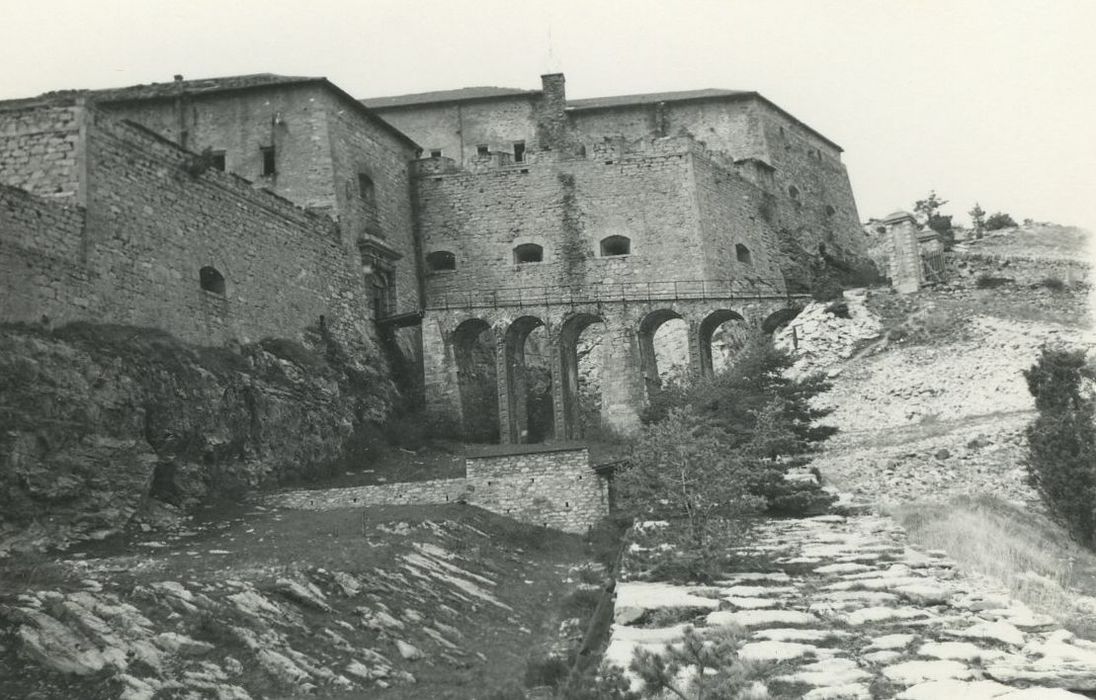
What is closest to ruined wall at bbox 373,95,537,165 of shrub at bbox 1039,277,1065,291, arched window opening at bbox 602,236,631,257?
arched window opening at bbox 602,236,631,257

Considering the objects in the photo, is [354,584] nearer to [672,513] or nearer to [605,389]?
[672,513]

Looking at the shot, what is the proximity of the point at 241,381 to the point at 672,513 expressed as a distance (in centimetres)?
1101

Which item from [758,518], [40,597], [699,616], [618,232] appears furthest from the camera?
[618,232]

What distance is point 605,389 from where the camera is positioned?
2981 centimetres

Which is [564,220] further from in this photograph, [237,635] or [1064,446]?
[237,635]

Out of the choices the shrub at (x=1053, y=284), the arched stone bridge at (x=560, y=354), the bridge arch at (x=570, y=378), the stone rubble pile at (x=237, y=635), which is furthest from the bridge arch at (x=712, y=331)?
the stone rubble pile at (x=237, y=635)

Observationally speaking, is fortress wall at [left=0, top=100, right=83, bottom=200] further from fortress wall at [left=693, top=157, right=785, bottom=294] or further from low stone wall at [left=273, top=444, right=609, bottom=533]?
fortress wall at [left=693, top=157, right=785, bottom=294]

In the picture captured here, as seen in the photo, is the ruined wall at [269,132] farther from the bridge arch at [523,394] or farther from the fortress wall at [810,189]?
the fortress wall at [810,189]

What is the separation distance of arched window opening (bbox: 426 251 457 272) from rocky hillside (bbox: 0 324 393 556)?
1060 centimetres

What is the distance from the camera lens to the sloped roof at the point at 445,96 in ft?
131

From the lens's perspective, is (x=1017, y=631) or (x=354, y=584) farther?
(x=354, y=584)

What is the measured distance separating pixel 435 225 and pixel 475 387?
758cm

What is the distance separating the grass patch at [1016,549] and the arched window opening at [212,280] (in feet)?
49.7

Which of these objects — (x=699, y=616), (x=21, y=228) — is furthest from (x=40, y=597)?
(x=21, y=228)
